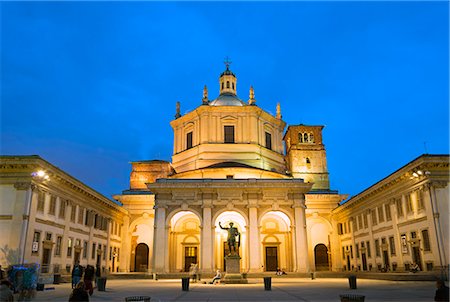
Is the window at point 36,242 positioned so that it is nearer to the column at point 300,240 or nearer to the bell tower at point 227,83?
the column at point 300,240

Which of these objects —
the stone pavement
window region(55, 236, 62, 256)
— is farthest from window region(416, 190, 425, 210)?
window region(55, 236, 62, 256)

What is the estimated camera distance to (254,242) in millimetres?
37812

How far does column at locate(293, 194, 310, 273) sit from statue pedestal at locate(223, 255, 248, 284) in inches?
451

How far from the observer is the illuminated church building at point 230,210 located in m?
28.0

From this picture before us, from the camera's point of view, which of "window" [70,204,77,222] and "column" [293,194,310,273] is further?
"column" [293,194,310,273]

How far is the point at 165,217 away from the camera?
38750 mm

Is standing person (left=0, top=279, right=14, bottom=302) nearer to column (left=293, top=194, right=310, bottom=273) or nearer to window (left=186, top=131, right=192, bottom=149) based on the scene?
column (left=293, top=194, right=310, bottom=273)

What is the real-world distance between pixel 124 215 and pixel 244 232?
52.0 ft

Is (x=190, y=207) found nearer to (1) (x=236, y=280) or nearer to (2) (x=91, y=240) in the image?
(2) (x=91, y=240)

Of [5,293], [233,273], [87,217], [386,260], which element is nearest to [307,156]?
[386,260]

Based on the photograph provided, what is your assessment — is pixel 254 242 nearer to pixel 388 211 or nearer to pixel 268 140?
pixel 388 211

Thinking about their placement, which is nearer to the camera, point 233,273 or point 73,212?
point 233,273

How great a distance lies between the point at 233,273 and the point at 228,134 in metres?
23.4

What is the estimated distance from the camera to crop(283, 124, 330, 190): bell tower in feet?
177
